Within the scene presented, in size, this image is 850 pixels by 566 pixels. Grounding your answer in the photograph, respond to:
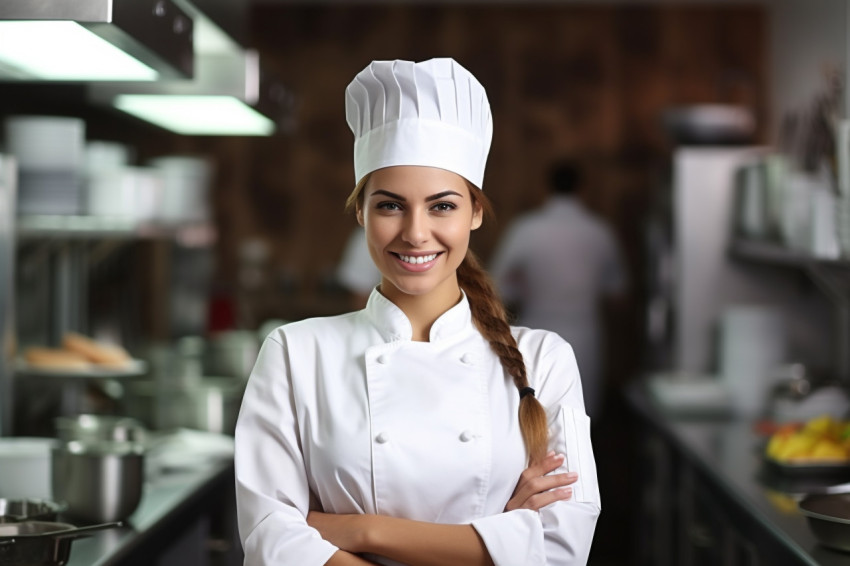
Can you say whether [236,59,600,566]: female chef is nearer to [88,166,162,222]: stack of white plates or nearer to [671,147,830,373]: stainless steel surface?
[88,166,162,222]: stack of white plates

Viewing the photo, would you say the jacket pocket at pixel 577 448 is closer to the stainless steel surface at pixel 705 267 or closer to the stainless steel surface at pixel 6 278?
the stainless steel surface at pixel 6 278

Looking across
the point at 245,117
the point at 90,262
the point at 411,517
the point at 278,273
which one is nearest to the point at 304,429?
the point at 411,517

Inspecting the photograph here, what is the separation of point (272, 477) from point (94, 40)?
75cm

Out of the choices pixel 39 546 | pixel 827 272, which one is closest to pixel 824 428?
pixel 827 272

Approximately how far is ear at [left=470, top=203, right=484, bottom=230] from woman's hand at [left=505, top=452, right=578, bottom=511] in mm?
344

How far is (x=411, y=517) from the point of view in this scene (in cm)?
156

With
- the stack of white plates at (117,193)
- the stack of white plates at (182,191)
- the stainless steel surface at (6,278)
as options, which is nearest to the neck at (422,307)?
the stainless steel surface at (6,278)

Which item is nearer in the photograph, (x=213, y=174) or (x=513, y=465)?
(x=513, y=465)

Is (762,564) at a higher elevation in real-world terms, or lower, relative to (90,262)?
lower

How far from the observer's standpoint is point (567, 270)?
533cm

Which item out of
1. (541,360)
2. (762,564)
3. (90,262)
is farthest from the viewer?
(90,262)

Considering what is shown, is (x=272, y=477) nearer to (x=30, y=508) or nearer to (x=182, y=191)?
(x=30, y=508)

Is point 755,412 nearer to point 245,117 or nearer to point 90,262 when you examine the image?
point 245,117

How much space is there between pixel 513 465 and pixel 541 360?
0.53 ft
